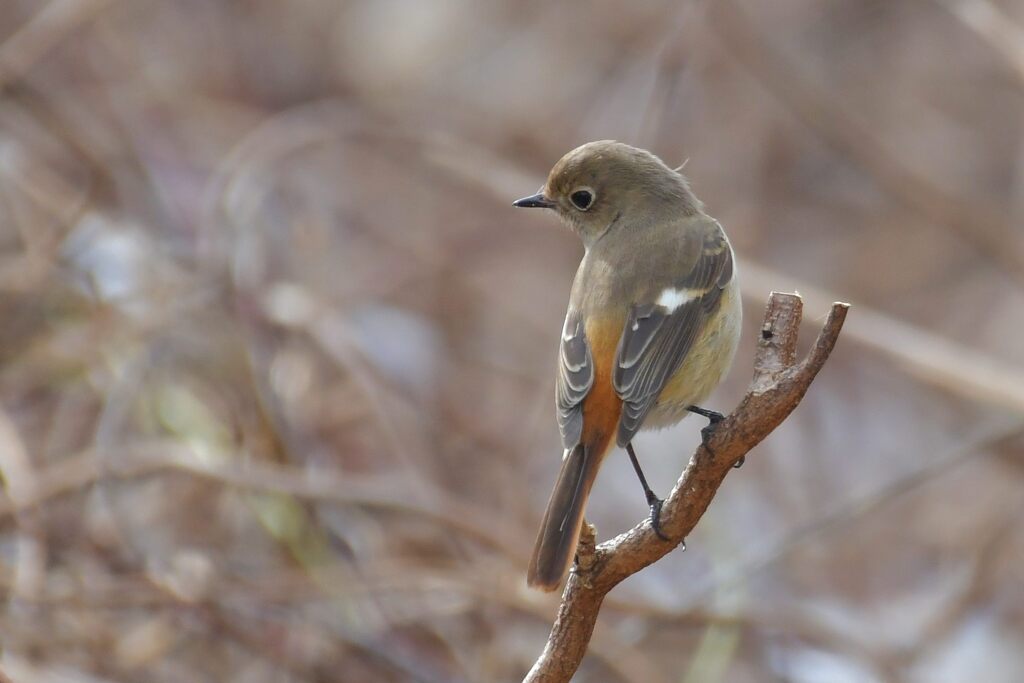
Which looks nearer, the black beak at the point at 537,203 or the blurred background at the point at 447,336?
the black beak at the point at 537,203

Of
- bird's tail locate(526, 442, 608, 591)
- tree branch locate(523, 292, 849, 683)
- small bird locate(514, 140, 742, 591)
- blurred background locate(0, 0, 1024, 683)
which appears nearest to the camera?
tree branch locate(523, 292, 849, 683)

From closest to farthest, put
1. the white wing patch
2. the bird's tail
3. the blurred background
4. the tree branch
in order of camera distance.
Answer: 1. the tree branch
2. the bird's tail
3. the white wing patch
4. the blurred background

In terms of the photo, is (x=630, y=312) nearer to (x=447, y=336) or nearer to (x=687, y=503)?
(x=687, y=503)

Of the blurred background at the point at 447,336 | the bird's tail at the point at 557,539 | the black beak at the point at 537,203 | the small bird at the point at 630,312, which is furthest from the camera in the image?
the blurred background at the point at 447,336

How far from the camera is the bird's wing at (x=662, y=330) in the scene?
3.04 metres

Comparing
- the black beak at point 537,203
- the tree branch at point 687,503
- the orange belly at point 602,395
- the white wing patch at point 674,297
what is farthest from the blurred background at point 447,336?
the tree branch at point 687,503

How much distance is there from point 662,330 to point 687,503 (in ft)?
3.23

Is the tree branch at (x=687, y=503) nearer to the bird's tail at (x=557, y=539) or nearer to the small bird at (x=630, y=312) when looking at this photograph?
the bird's tail at (x=557, y=539)

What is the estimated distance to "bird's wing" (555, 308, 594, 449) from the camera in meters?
3.01

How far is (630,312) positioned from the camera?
3.29 meters

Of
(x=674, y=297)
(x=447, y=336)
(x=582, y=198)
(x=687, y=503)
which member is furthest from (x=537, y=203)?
(x=447, y=336)

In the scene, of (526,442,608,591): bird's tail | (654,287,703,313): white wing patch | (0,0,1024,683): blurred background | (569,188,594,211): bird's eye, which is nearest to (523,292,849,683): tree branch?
(526,442,608,591): bird's tail

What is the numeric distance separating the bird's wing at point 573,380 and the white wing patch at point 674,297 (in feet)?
0.74

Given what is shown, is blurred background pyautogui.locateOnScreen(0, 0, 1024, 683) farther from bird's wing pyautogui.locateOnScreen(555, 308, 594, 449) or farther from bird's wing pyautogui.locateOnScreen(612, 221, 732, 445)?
bird's wing pyautogui.locateOnScreen(555, 308, 594, 449)
